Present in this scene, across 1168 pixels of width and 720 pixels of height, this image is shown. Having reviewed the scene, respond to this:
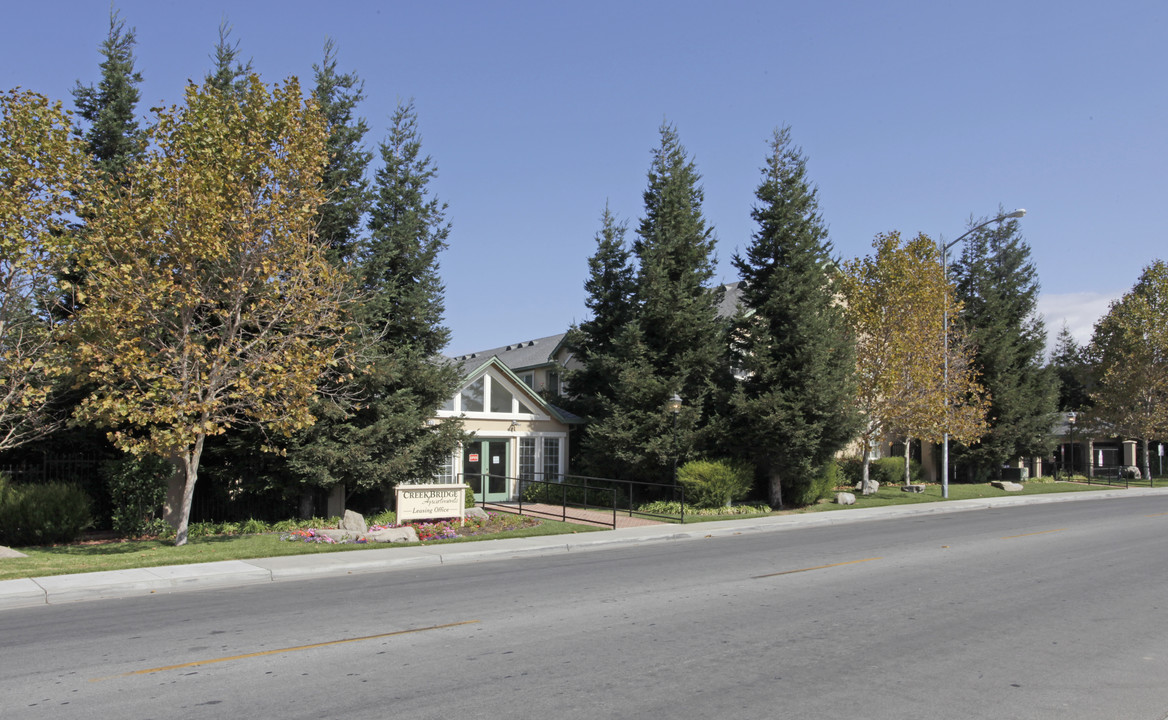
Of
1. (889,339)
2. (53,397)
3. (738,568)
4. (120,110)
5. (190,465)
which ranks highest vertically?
(120,110)

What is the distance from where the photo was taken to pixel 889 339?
28984mm

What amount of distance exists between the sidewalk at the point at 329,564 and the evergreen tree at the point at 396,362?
4040 millimetres

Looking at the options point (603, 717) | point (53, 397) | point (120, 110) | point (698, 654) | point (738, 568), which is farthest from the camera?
point (120, 110)

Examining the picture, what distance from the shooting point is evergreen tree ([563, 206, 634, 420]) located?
28.2 metres

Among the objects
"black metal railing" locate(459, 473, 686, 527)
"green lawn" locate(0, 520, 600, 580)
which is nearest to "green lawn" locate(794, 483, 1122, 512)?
"black metal railing" locate(459, 473, 686, 527)

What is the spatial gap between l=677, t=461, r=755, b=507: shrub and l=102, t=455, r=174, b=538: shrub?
13522 mm

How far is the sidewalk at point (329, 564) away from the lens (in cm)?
1095

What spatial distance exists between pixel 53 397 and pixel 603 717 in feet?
52.0

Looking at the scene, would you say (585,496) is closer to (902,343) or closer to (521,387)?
(521,387)

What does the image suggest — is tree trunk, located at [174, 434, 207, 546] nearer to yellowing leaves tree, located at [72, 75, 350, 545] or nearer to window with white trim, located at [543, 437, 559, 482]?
yellowing leaves tree, located at [72, 75, 350, 545]

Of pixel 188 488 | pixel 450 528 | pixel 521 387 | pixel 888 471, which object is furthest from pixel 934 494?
pixel 188 488

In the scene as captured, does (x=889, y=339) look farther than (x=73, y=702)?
Yes

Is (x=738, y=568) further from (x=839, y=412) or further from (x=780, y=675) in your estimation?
(x=839, y=412)

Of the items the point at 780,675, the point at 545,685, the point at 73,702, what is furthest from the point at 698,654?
the point at 73,702
